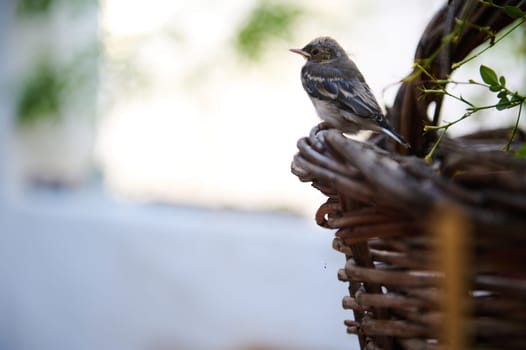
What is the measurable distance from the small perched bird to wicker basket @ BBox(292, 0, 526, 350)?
18.8 inches

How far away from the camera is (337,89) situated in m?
1.02

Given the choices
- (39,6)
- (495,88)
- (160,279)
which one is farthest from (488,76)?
(39,6)

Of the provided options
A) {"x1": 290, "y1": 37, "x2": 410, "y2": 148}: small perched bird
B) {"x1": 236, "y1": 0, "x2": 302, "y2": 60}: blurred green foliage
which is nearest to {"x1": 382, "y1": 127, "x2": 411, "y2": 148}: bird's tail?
{"x1": 290, "y1": 37, "x2": 410, "y2": 148}: small perched bird

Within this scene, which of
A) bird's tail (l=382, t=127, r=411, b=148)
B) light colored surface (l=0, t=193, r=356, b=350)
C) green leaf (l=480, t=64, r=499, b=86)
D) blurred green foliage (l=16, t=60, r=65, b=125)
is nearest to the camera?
green leaf (l=480, t=64, r=499, b=86)

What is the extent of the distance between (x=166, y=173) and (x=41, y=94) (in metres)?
0.56

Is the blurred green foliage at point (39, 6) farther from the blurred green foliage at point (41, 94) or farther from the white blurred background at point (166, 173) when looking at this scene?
the blurred green foliage at point (41, 94)

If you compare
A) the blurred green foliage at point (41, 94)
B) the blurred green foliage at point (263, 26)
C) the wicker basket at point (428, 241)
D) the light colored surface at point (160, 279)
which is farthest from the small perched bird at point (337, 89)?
the blurred green foliage at point (41, 94)

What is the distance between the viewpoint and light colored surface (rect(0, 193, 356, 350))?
1798 mm

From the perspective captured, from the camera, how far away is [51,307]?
90.3 inches

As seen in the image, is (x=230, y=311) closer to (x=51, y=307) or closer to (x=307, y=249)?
(x=307, y=249)

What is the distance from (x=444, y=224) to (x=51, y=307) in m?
2.26

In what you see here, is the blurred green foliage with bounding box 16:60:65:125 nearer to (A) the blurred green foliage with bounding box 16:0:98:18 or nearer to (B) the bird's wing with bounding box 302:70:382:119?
(A) the blurred green foliage with bounding box 16:0:98:18

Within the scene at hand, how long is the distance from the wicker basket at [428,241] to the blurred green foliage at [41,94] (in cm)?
207

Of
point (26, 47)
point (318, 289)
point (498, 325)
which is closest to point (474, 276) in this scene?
point (498, 325)
